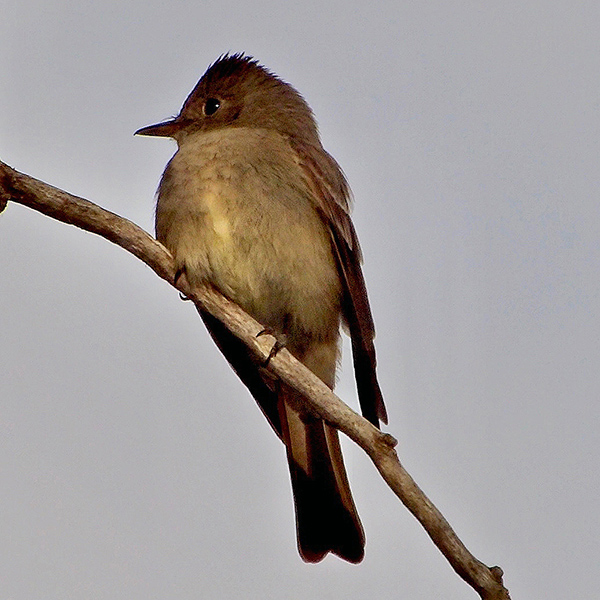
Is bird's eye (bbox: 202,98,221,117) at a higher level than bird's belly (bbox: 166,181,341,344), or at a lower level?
higher

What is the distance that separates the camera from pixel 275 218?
563cm

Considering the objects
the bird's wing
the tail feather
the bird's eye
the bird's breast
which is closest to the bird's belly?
the bird's breast

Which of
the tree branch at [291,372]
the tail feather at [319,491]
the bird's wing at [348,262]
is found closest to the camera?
the tree branch at [291,372]

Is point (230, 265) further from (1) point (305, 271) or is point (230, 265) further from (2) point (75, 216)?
→ (2) point (75, 216)

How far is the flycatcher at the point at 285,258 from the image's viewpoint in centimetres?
Result: 557

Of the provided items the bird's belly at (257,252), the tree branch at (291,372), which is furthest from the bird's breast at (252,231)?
the tree branch at (291,372)

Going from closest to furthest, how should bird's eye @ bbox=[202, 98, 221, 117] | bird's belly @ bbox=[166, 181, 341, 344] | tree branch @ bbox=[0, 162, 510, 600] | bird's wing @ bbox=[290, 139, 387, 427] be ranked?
tree branch @ bbox=[0, 162, 510, 600], bird's belly @ bbox=[166, 181, 341, 344], bird's wing @ bbox=[290, 139, 387, 427], bird's eye @ bbox=[202, 98, 221, 117]

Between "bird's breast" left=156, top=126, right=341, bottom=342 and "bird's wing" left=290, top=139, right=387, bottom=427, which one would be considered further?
"bird's wing" left=290, top=139, right=387, bottom=427

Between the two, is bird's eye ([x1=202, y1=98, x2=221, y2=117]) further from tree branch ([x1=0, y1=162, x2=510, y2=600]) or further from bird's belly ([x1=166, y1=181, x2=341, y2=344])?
tree branch ([x1=0, y1=162, x2=510, y2=600])

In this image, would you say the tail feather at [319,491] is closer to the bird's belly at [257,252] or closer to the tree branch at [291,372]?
the bird's belly at [257,252]

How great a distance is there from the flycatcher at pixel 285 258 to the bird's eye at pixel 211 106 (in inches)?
1.2

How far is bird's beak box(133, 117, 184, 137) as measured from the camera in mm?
6508

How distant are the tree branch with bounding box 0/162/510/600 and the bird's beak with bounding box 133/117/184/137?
1514 millimetres

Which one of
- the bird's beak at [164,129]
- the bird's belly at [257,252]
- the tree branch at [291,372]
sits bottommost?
the tree branch at [291,372]
